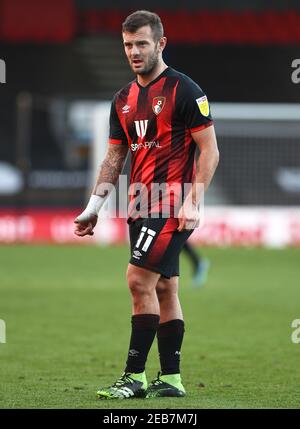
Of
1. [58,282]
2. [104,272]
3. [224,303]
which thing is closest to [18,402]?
[224,303]

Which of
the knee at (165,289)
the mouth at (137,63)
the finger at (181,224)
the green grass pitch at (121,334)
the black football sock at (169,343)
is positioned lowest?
the green grass pitch at (121,334)

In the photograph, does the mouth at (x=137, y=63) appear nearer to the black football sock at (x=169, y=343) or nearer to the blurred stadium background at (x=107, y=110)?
the black football sock at (x=169, y=343)

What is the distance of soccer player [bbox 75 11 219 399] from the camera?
7.08 m

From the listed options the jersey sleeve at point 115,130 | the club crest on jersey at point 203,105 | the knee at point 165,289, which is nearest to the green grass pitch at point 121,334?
the knee at point 165,289

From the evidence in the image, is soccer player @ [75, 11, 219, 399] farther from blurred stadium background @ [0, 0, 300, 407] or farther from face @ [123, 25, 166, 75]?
blurred stadium background @ [0, 0, 300, 407]

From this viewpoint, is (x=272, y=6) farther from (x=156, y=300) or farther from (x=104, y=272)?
(x=156, y=300)

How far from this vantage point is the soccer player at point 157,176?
7.08 metres

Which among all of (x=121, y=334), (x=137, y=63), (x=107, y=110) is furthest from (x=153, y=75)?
(x=107, y=110)

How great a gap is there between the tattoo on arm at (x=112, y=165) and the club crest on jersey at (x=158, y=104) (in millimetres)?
508

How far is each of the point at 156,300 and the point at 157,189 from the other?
0.67 meters

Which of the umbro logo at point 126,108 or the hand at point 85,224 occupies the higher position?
the umbro logo at point 126,108

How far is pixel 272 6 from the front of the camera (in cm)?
2536

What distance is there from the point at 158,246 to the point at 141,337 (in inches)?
21.8

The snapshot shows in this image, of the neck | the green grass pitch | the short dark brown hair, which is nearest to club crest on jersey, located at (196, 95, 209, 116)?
the neck
